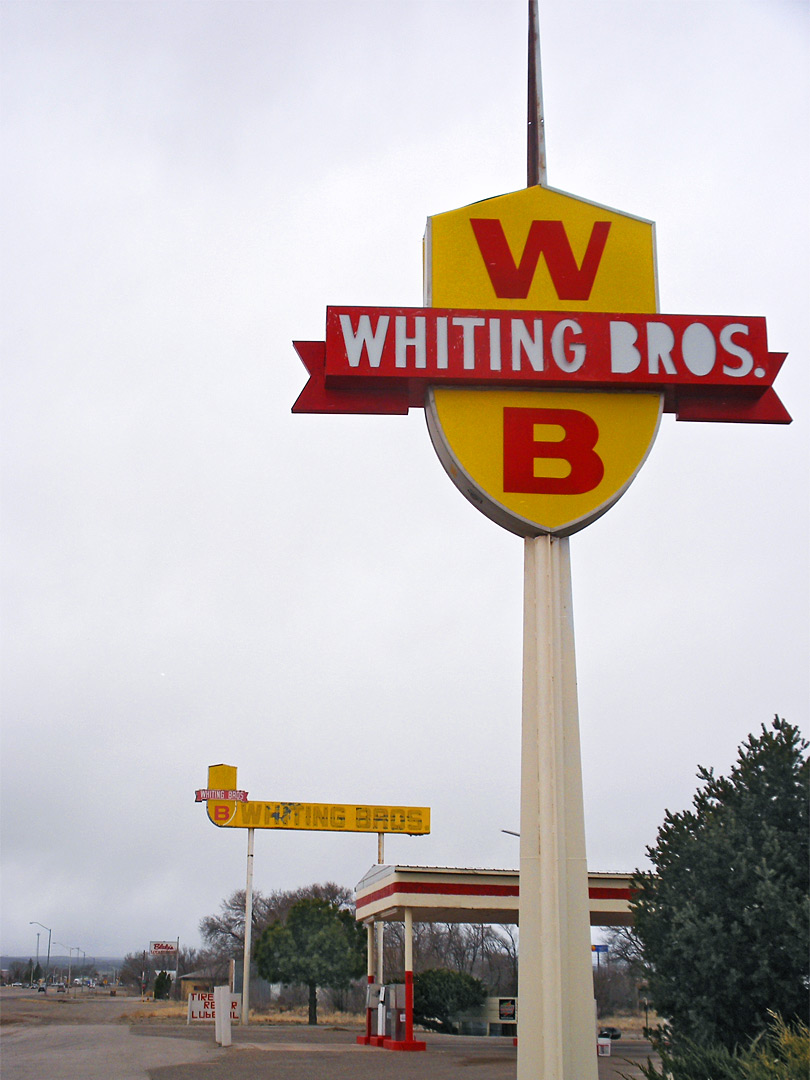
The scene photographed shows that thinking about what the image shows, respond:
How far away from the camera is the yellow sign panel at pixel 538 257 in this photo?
11414mm

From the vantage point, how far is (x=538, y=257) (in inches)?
454

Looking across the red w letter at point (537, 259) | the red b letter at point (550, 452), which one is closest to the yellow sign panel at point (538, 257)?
the red w letter at point (537, 259)

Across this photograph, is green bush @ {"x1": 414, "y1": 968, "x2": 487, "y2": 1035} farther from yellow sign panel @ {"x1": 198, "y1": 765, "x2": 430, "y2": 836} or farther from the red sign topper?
the red sign topper

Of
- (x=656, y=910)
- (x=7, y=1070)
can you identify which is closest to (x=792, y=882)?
(x=656, y=910)

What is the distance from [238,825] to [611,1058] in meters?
16.4

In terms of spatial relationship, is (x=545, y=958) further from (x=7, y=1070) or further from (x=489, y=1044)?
(x=489, y=1044)

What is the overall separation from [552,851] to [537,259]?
6293mm

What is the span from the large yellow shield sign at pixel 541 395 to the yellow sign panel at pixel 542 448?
1 centimetres

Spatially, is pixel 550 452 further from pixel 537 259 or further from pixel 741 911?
pixel 741 911

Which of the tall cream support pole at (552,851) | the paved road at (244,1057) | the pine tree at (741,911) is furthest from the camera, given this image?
the paved road at (244,1057)

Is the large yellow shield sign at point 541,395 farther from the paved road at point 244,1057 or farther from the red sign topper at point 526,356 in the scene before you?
the paved road at point 244,1057

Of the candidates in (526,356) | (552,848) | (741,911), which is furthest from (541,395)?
(741,911)

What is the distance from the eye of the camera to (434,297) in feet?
37.3

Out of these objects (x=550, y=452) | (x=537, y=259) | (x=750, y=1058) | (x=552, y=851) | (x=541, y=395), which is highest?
(x=537, y=259)
